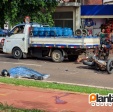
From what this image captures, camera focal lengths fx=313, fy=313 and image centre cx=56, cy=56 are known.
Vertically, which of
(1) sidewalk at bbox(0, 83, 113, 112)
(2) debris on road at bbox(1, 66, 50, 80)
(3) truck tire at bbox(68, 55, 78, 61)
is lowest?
(1) sidewalk at bbox(0, 83, 113, 112)

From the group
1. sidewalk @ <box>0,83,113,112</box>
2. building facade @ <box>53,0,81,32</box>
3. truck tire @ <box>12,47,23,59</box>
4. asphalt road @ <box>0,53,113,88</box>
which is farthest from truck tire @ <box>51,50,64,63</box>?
building facade @ <box>53,0,81,32</box>

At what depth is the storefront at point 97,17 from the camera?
26859mm

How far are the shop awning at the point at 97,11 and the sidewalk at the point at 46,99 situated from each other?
1857cm

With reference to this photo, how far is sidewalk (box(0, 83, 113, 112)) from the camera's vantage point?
23.7 feet

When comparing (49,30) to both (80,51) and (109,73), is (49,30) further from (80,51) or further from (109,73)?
(109,73)

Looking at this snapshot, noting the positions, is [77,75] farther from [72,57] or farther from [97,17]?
[97,17]

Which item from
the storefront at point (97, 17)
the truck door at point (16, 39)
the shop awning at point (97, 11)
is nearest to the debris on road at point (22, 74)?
the truck door at point (16, 39)

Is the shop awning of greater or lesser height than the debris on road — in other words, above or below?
above

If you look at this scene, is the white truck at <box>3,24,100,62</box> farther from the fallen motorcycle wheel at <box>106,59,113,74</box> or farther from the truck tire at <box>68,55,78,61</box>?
the fallen motorcycle wheel at <box>106,59,113,74</box>

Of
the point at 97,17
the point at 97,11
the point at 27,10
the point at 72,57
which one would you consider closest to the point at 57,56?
the point at 72,57

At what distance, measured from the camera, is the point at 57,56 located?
17359 mm

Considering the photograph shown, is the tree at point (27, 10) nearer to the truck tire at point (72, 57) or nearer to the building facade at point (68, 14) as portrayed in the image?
the building facade at point (68, 14)

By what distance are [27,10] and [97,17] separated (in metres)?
6.12

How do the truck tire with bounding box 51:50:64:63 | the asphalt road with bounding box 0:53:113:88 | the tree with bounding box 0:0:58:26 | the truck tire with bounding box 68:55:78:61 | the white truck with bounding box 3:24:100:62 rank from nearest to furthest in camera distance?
the asphalt road with bounding box 0:53:113:88
the white truck with bounding box 3:24:100:62
the truck tire with bounding box 51:50:64:63
the truck tire with bounding box 68:55:78:61
the tree with bounding box 0:0:58:26
